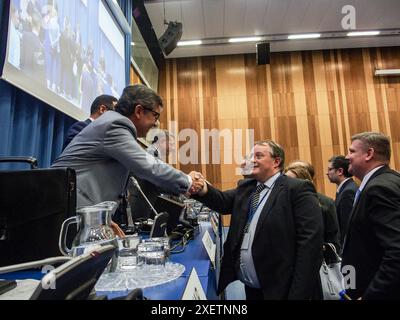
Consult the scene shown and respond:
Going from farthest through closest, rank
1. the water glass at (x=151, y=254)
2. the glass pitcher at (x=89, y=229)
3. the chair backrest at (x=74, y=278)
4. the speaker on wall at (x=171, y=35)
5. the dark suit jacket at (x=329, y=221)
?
the speaker on wall at (x=171, y=35)
the dark suit jacket at (x=329, y=221)
the water glass at (x=151, y=254)
the glass pitcher at (x=89, y=229)
the chair backrest at (x=74, y=278)

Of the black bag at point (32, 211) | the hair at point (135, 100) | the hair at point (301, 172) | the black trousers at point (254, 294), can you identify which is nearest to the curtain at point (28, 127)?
the hair at point (135, 100)

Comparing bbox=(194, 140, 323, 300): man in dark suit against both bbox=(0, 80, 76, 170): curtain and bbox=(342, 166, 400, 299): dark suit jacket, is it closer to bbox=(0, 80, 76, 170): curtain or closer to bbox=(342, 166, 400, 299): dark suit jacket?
bbox=(342, 166, 400, 299): dark suit jacket

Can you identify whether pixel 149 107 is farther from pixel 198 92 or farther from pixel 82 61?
pixel 198 92

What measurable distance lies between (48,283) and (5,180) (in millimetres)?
695

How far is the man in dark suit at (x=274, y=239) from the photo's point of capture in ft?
4.14

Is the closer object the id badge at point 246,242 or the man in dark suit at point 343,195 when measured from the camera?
the id badge at point 246,242

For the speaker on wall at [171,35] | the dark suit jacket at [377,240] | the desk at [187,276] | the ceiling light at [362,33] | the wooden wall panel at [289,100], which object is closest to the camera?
the desk at [187,276]

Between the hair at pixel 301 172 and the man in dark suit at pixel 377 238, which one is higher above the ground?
the hair at pixel 301 172

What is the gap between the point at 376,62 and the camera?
577 centimetres

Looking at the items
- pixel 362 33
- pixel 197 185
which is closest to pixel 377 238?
pixel 197 185

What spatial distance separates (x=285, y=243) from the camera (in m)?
1.32

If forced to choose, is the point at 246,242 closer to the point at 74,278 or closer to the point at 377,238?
the point at 377,238

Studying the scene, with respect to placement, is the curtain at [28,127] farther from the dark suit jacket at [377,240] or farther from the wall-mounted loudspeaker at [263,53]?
the wall-mounted loudspeaker at [263,53]

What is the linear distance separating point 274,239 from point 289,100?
496 cm
